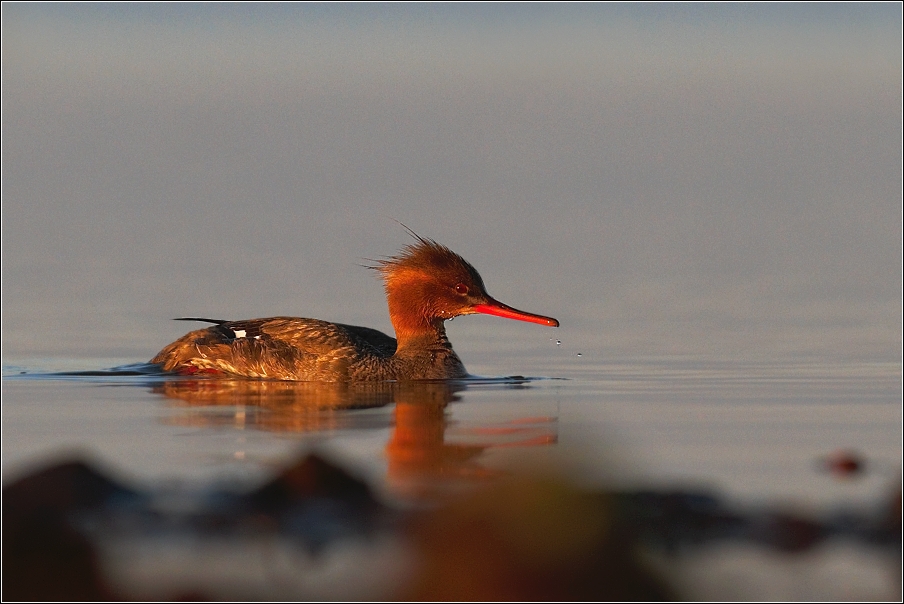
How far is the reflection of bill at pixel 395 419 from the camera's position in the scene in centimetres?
855

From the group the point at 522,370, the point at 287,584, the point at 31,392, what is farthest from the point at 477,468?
→ the point at 522,370

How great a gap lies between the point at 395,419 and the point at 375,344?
3.86 m

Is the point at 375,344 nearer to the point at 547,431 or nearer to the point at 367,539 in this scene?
the point at 547,431

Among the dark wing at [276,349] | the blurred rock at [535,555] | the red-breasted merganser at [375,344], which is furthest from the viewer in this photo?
the dark wing at [276,349]

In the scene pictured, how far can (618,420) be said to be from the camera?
35.9 ft

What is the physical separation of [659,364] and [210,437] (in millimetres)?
5635

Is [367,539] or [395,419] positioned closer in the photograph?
[367,539]

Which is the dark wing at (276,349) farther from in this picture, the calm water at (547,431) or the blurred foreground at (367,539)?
the blurred foreground at (367,539)

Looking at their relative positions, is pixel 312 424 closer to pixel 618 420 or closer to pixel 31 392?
pixel 618 420

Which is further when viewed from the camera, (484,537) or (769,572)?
(769,572)

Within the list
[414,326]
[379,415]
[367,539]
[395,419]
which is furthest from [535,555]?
[414,326]

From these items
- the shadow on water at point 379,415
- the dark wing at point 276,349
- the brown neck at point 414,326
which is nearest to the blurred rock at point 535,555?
the shadow on water at point 379,415

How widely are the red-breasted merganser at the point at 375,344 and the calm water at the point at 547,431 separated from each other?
446 mm

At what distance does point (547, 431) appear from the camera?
33.6ft
